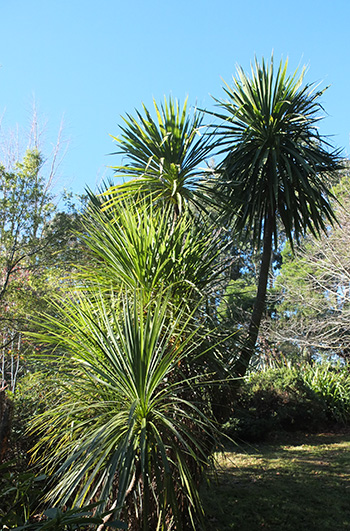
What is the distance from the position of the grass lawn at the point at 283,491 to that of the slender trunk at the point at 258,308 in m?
0.84

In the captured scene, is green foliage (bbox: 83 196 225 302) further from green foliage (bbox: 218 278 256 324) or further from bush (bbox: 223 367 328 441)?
bush (bbox: 223 367 328 441)

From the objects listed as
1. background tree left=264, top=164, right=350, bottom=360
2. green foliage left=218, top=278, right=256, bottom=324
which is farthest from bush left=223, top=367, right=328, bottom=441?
background tree left=264, top=164, right=350, bottom=360

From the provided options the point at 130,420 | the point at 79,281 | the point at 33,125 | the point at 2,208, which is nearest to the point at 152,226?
the point at 79,281

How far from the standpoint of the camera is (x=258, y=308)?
5.02 m

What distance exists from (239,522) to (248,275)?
65.5ft

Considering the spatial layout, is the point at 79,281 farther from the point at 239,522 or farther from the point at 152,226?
the point at 239,522

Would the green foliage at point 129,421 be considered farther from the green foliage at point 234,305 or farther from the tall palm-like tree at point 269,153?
the tall palm-like tree at point 269,153

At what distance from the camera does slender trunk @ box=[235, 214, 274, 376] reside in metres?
4.44

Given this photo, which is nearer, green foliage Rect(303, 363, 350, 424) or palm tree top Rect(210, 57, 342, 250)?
palm tree top Rect(210, 57, 342, 250)

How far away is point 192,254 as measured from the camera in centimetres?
404

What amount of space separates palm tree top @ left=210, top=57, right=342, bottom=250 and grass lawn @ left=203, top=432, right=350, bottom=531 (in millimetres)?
3038

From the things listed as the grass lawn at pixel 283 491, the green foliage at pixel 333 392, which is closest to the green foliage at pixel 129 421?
the grass lawn at pixel 283 491

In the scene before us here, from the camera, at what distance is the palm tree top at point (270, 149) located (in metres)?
5.40

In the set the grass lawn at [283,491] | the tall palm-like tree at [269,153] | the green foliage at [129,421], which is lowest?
the grass lawn at [283,491]
